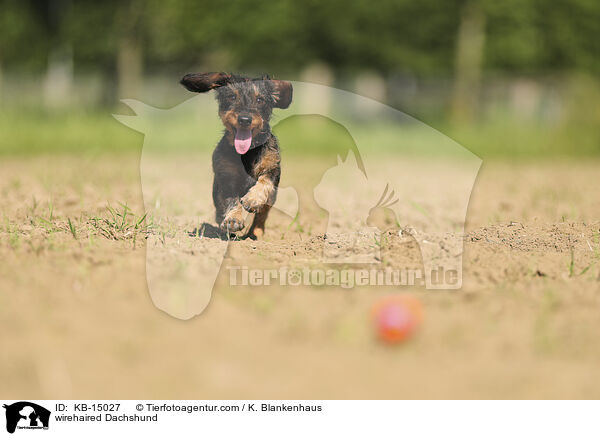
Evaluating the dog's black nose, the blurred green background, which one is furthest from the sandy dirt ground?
the blurred green background

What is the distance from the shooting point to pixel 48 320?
9.16 feet

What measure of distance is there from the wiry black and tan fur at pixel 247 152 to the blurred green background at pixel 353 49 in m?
14.5

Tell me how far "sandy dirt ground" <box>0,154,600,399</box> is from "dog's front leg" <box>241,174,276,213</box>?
0.26 m

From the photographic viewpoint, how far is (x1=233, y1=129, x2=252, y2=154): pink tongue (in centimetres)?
426

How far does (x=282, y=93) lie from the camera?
14.9 ft

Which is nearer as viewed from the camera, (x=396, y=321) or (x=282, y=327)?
(x=396, y=321)

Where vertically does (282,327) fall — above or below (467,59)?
below

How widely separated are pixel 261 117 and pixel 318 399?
92.0 inches

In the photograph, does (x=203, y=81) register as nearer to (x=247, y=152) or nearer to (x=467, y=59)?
(x=247, y=152)

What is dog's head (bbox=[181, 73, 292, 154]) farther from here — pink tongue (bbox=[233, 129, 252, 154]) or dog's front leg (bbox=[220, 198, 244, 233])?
dog's front leg (bbox=[220, 198, 244, 233])

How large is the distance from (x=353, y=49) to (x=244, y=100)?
19.4 meters

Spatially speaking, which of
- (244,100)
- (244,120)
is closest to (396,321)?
(244,120)
